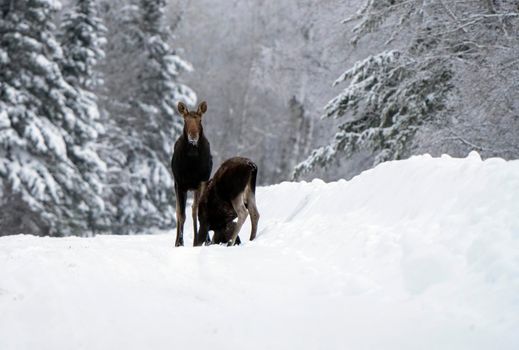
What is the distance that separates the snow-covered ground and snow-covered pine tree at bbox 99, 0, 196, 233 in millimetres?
22381

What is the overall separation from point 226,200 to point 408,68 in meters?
6.82

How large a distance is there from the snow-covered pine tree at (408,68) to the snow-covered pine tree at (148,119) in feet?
46.7

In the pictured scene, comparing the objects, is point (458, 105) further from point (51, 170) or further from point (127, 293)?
point (51, 170)

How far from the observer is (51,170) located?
71.2 ft

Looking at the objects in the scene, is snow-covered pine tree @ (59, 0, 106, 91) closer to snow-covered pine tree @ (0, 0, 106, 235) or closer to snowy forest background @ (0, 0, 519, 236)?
snowy forest background @ (0, 0, 519, 236)

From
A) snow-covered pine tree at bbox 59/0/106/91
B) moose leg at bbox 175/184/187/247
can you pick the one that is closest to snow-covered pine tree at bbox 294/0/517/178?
moose leg at bbox 175/184/187/247

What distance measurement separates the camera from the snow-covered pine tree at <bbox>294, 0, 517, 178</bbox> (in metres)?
13.0

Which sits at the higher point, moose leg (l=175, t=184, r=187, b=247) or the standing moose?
the standing moose

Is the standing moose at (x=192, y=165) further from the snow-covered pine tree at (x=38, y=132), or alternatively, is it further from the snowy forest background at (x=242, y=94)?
the snow-covered pine tree at (x=38, y=132)

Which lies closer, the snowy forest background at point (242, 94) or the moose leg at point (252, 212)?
the moose leg at point (252, 212)

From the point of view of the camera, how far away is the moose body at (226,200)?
896 cm

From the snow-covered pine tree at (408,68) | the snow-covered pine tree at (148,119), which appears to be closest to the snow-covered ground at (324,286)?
the snow-covered pine tree at (408,68)

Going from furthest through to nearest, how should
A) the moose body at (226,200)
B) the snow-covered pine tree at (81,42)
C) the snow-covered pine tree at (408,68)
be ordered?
1. the snow-covered pine tree at (81,42)
2. the snow-covered pine tree at (408,68)
3. the moose body at (226,200)

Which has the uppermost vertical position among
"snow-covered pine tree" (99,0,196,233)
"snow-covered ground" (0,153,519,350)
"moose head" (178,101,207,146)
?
"moose head" (178,101,207,146)
